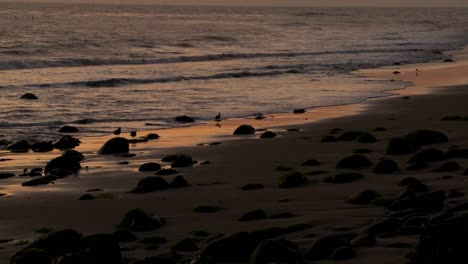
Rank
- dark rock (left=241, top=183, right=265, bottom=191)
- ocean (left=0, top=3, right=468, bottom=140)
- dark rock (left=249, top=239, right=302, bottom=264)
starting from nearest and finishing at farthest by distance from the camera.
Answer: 1. dark rock (left=249, top=239, right=302, bottom=264)
2. dark rock (left=241, top=183, right=265, bottom=191)
3. ocean (left=0, top=3, right=468, bottom=140)

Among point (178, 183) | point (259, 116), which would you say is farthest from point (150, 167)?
point (259, 116)

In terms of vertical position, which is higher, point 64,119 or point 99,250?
point 99,250

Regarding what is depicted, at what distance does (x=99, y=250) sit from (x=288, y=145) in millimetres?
9298

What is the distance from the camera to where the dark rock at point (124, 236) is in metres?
8.86

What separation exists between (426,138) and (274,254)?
27.5 feet

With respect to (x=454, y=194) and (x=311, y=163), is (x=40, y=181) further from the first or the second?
(x=454, y=194)

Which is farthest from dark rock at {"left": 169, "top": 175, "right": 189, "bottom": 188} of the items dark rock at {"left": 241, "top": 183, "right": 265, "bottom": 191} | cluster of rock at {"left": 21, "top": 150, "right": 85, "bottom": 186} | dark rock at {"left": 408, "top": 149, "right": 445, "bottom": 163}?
dark rock at {"left": 408, "top": 149, "right": 445, "bottom": 163}

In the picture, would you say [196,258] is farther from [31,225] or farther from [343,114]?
[343,114]

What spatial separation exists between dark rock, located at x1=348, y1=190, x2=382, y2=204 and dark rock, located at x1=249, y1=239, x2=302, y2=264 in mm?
2853

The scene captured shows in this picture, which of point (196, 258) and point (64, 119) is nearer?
point (196, 258)

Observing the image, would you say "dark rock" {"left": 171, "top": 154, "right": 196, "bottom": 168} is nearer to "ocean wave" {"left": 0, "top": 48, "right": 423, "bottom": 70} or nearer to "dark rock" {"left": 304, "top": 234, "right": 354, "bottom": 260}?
"dark rock" {"left": 304, "top": 234, "right": 354, "bottom": 260}

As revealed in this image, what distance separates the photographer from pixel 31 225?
401 inches

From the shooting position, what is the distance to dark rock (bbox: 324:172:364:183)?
11656mm

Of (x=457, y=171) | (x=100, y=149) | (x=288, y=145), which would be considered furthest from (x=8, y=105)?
(x=457, y=171)
